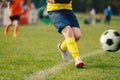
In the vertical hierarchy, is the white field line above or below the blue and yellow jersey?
below

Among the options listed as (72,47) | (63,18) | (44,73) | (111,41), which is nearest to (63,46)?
(63,18)

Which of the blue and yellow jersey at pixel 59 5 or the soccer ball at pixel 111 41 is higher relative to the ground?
the blue and yellow jersey at pixel 59 5

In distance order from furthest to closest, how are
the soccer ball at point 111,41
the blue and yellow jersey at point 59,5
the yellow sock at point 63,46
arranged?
the yellow sock at point 63,46, the blue and yellow jersey at point 59,5, the soccer ball at point 111,41

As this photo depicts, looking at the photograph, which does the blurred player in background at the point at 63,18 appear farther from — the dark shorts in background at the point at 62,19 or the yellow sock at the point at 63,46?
the yellow sock at the point at 63,46

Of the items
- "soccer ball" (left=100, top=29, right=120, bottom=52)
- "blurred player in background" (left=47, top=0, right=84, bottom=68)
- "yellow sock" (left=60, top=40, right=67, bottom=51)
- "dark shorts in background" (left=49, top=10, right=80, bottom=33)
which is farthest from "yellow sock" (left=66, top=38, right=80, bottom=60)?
"yellow sock" (left=60, top=40, right=67, bottom=51)

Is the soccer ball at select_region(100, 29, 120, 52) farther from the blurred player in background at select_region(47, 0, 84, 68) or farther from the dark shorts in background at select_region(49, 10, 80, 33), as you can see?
the dark shorts in background at select_region(49, 10, 80, 33)

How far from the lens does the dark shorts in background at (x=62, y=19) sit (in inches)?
386

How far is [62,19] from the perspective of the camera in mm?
9875

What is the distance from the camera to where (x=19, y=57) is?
11.7 meters

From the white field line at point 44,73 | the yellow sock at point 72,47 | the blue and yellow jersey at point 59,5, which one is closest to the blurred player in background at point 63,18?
the blue and yellow jersey at point 59,5

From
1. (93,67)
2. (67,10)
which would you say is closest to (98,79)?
(93,67)

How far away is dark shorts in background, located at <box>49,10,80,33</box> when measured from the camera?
386 inches

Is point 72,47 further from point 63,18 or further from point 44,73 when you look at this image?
point 44,73

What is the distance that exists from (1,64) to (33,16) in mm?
31123
